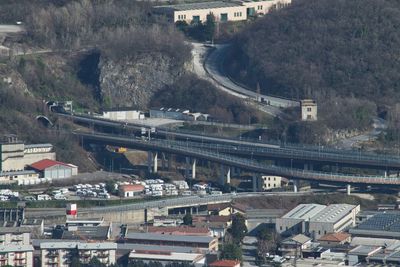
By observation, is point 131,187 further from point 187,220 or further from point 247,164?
point 187,220

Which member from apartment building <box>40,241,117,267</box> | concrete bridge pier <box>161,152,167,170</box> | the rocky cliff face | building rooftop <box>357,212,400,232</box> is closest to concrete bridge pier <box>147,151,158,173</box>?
concrete bridge pier <box>161,152,167,170</box>

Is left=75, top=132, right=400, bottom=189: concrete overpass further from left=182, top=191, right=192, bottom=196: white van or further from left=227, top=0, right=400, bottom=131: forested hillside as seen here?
left=227, top=0, right=400, bottom=131: forested hillside

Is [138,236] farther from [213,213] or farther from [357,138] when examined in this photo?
[357,138]

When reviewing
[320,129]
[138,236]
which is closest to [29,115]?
[320,129]

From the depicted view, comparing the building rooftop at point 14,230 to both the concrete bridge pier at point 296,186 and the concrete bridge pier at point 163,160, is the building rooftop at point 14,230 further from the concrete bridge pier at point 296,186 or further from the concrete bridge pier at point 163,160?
the concrete bridge pier at point 163,160

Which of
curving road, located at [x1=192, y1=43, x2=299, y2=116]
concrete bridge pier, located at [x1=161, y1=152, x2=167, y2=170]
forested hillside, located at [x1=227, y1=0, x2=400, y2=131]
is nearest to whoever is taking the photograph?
concrete bridge pier, located at [x1=161, y1=152, x2=167, y2=170]

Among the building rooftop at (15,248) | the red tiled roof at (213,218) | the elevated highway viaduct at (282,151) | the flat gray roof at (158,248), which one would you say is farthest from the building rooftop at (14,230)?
the elevated highway viaduct at (282,151)
